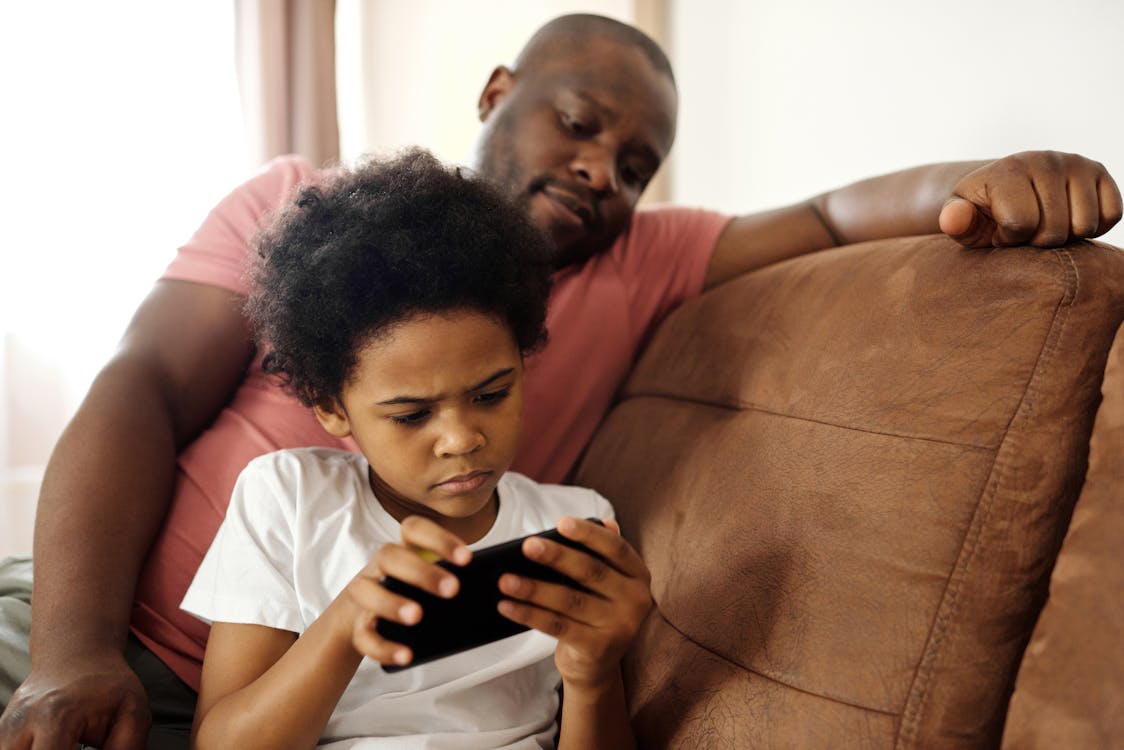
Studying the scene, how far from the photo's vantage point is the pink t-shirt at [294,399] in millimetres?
1194

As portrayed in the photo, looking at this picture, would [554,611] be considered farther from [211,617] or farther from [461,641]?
[211,617]

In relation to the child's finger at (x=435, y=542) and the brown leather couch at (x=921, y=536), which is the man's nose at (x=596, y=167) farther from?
the child's finger at (x=435, y=542)

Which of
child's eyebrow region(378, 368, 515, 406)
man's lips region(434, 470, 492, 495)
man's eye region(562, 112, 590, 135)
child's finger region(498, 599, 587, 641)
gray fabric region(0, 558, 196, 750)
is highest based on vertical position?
man's eye region(562, 112, 590, 135)

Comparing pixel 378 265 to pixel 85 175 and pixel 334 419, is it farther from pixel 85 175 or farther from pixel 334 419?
pixel 85 175

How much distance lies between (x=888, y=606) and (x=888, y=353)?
268mm

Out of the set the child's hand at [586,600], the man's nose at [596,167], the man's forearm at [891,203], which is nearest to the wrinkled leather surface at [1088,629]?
the child's hand at [586,600]

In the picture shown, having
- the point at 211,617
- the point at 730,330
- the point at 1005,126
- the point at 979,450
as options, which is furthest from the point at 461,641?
the point at 1005,126

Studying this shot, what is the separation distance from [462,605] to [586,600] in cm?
12

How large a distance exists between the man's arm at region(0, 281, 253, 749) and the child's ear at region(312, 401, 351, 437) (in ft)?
0.95

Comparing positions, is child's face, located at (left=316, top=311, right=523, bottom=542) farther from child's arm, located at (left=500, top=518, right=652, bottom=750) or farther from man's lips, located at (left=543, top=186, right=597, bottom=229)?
man's lips, located at (left=543, top=186, right=597, bottom=229)

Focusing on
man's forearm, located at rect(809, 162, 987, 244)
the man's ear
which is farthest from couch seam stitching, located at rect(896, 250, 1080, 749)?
the man's ear

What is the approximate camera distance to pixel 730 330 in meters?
1.29

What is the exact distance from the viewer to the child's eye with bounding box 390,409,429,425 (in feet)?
3.14

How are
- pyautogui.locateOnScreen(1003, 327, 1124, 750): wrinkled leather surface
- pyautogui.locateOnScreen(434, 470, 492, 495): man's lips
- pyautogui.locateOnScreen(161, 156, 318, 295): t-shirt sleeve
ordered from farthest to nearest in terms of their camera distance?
pyautogui.locateOnScreen(161, 156, 318, 295): t-shirt sleeve < pyautogui.locateOnScreen(434, 470, 492, 495): man's lips < pyautogui.locateOnScreen(1003, 327, 1124, 750): wrinkled leather surface
